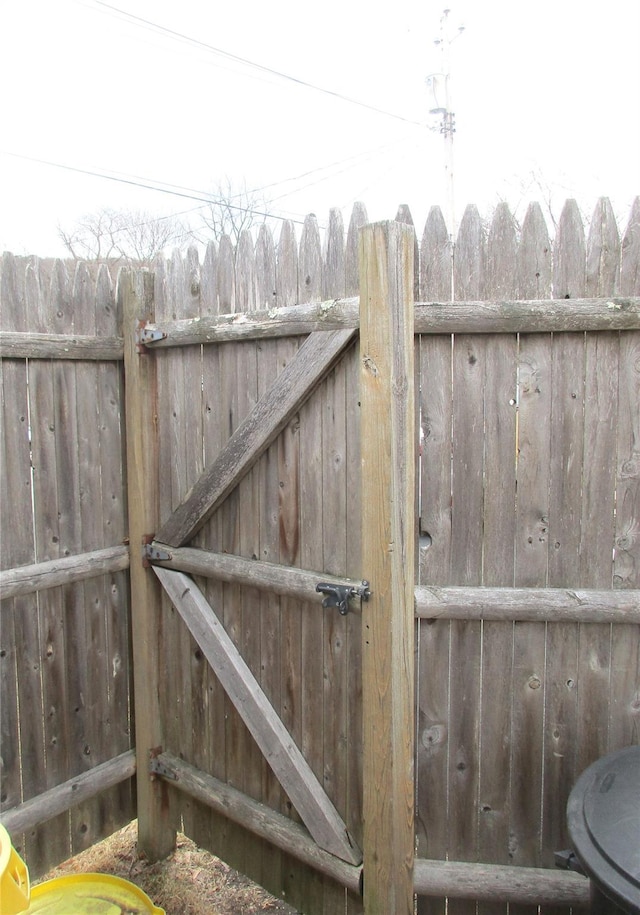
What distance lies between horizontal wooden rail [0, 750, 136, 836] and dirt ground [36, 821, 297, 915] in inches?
12.7

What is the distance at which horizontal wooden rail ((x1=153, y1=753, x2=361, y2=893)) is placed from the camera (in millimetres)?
2217

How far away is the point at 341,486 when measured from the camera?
7.02ft

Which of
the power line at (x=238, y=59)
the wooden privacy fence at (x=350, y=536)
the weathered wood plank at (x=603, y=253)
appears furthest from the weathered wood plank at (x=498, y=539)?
the power line at (x=238, y=59)

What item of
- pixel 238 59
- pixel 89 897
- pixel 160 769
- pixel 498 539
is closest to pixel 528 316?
pixel 498 539

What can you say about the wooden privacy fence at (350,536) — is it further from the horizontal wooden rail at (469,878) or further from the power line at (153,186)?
the power line at (153,186)

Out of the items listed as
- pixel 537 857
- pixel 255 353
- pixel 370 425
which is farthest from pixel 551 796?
pixel 255 353

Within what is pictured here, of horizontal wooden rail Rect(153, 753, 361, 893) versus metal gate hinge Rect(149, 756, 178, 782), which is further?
metal gate hinge Rect(149, 756, 178, 782)

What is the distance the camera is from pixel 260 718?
2414 mm

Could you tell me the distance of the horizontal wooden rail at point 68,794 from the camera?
8.07 feet

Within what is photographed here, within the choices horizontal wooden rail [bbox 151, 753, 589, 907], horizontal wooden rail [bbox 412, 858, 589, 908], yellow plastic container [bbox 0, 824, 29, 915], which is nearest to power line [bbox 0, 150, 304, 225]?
horizontal wooden rail [bbox 151, 753, 589, 907]

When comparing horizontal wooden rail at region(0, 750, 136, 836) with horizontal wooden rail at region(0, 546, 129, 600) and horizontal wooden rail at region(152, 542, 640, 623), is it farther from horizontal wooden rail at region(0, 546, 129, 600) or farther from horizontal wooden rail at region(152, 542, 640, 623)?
horizontal wooden rail at region(152, 542, 640, 623)

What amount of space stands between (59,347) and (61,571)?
0.90 meters

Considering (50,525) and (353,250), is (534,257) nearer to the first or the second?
(353,250)

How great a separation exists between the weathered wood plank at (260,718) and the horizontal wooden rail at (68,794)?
0.78 m
